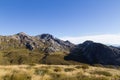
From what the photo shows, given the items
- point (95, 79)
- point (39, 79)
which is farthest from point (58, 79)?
point (95, 79)

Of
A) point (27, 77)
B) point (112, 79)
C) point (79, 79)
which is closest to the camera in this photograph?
point (27, 77)

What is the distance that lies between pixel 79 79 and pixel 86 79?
56cm

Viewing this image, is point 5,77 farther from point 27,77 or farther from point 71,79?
point 71,79

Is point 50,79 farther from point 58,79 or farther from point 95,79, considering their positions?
point 95,79

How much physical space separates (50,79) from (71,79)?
1653 millimetres

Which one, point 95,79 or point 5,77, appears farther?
point 95,79

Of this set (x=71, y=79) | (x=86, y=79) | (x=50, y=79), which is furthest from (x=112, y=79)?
(x=50, y=79)

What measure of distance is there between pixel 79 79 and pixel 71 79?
690 millimetres

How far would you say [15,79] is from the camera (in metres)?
13.5

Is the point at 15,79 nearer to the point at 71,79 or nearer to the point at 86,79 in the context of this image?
the point at 71,79

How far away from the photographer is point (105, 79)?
15.5m

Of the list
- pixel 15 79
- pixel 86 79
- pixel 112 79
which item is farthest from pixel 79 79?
pixel 15 79

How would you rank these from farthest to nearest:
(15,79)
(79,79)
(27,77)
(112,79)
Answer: (112,79) → (79,79) → (27,77) → (15,79)

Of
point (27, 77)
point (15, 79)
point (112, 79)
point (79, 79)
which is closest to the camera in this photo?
point (15, 79)
